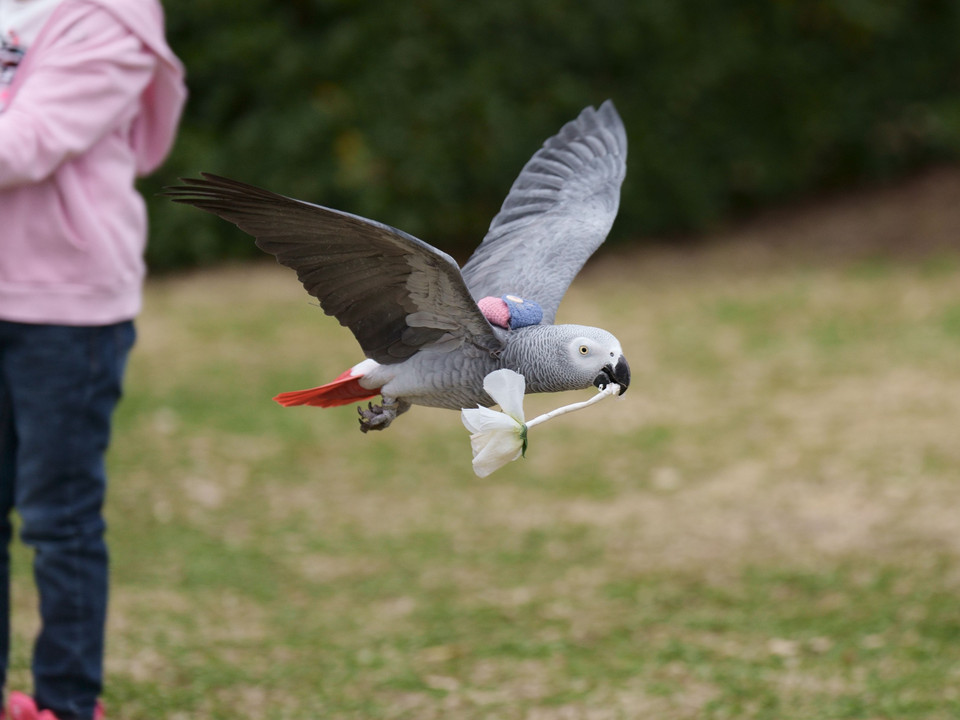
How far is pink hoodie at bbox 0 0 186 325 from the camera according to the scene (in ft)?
7.01

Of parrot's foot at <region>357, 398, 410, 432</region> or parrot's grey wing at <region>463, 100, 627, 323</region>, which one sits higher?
parrot's grey wing at <region>463, 100, 627, 323</region>

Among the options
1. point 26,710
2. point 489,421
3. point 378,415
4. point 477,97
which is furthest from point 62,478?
point 477,97

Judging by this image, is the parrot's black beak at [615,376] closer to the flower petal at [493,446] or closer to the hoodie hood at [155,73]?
the flower petal at [493,446]

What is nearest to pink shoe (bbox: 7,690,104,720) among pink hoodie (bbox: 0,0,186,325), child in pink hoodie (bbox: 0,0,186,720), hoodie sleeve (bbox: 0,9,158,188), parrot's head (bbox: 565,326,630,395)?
child in pink hoodie (bbox: 0,0,186,720)

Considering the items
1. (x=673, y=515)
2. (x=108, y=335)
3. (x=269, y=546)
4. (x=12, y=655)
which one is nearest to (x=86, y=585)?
(x=108, y=335)

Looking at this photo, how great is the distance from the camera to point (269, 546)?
466cm

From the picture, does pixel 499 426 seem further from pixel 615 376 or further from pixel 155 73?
pixel 155 73

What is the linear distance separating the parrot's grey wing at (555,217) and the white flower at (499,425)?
0.22 metres

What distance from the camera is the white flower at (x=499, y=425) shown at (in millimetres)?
1402

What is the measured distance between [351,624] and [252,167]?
14.6 ft

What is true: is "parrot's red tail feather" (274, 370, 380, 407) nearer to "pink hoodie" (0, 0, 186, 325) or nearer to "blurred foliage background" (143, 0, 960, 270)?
"pink hoodie" (0, 0, 186, 325)

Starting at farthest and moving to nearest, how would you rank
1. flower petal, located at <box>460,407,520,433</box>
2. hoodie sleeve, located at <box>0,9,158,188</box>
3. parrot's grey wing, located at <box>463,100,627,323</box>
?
hoodie sleeve, located at <box>0,9,158,188</box> < parrot's grey wing, located at <box>463,100,627,323</box> < flower petal, located at <box>460,407,520,433</box>

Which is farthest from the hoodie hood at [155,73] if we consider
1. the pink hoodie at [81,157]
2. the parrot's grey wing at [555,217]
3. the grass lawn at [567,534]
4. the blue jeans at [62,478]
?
the grass lawn at [567,534]

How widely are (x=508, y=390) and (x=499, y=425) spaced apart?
0.14 ft
